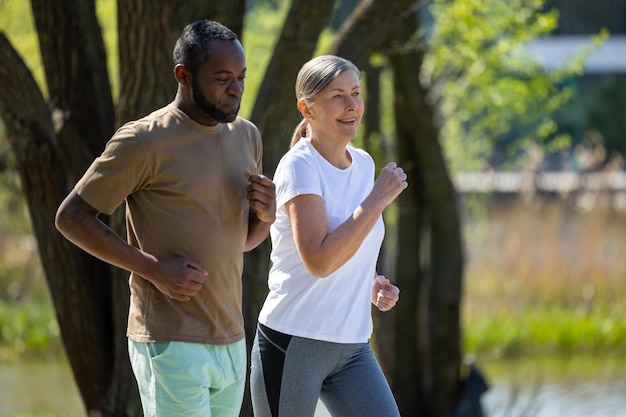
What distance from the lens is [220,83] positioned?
118 inches

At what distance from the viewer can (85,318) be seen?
5.15 meters

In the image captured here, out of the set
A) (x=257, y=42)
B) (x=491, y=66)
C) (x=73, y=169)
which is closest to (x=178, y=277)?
(x=73, y=169)

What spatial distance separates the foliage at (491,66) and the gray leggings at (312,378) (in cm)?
453

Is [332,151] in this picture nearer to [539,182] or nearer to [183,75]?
[183,75]

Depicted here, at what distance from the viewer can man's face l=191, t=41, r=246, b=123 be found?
2.98m

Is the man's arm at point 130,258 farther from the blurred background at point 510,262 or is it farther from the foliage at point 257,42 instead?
the foliage at point 257,42

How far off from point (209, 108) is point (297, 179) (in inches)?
15.5

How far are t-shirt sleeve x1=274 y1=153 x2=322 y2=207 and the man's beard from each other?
1.08 ft

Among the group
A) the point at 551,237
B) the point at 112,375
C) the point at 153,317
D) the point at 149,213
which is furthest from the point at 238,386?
the point at 551,237


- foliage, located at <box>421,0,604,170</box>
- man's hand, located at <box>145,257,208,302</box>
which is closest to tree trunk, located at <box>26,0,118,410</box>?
man's hand, located at <box>145,257,208,302</box>

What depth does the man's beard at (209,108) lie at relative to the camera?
300cm

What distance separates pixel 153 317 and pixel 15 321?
31.0ft

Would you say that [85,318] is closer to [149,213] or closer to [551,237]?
[149,213]

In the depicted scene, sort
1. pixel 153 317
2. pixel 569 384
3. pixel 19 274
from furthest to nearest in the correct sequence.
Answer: pixel 19 274 → pixel 569 384 → pixel 153 317
